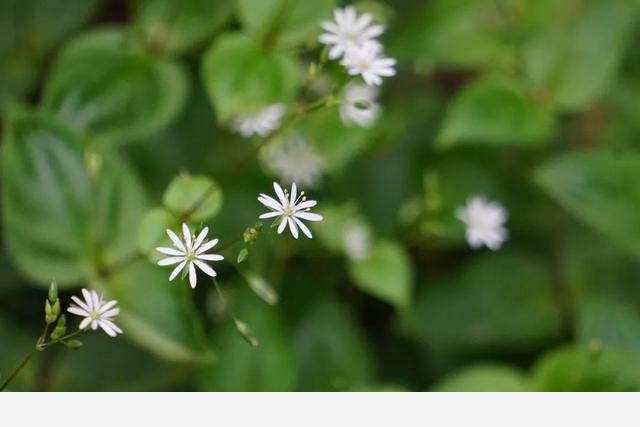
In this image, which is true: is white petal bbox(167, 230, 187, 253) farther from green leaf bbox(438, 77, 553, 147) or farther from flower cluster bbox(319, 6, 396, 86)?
green leaf bbox(438, 77, 553, 147)

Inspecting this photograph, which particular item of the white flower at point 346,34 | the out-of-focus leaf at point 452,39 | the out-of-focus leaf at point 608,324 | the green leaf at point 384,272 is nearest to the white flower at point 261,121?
the white flower at point 346,34

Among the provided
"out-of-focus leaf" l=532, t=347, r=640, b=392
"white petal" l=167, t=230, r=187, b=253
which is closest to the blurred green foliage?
"out-of-focus leaf" l=532, t=347, r=640, b=392

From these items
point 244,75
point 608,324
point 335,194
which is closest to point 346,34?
point 244,75

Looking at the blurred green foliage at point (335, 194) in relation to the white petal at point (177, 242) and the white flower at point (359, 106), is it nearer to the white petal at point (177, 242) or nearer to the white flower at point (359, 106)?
the white flower at point (359, 106)

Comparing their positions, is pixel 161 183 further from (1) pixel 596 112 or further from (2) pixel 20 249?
(1) pixel 596 112

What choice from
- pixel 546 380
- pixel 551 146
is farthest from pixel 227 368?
pixel 551 146

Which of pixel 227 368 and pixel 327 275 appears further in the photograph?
pixel 327 275
